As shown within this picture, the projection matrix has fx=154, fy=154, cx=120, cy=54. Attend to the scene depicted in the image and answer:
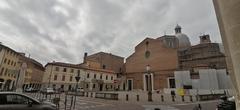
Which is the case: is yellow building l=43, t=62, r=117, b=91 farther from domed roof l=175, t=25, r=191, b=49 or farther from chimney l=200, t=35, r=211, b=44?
chimney l=200, t=35, r=211, b=44

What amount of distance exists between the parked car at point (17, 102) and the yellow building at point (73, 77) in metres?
37.8

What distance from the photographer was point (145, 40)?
4400cm

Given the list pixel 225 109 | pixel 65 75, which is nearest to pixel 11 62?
pixel 65 75

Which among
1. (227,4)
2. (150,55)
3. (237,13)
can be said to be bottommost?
(237,13)

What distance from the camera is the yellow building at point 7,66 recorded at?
3278cm

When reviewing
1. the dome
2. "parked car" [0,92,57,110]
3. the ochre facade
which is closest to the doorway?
the ochre facade

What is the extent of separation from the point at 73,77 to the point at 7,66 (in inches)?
721

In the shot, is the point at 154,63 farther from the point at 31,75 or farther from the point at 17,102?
the point at 31,75

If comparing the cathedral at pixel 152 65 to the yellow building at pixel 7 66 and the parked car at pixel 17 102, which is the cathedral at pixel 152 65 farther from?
the parked car at pixel 17 102

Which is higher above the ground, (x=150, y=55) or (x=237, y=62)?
(x=150, y=55)

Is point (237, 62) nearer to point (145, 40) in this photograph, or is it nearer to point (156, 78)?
point (156, 78)

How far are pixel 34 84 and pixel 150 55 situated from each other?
39.5 metres

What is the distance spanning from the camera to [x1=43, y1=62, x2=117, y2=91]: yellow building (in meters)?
45.7

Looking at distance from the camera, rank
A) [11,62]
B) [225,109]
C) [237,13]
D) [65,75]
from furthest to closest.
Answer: [65,75] < [11,62] < [225,109] < [237,13]
